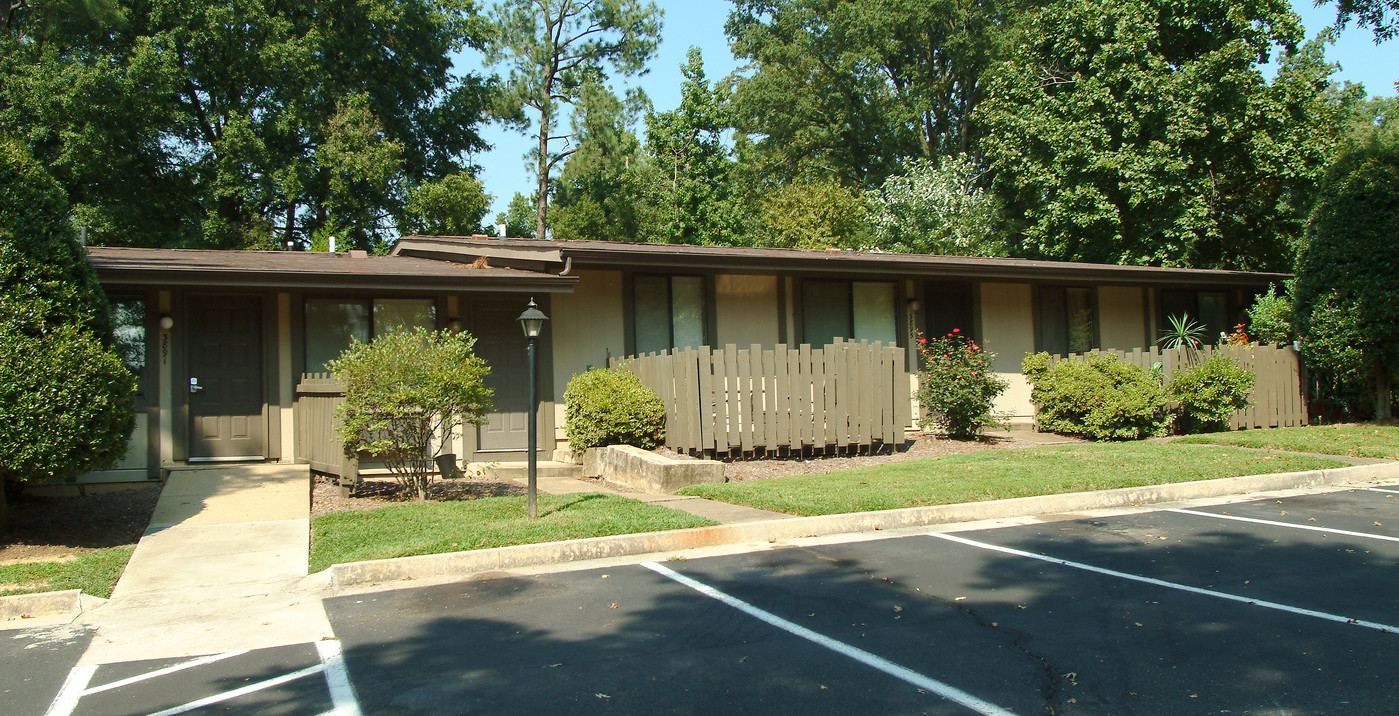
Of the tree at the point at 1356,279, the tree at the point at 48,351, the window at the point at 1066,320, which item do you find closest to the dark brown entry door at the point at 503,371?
the tree at the point at 48,351

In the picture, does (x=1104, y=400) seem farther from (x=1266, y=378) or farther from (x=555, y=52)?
(x=555, y=52)

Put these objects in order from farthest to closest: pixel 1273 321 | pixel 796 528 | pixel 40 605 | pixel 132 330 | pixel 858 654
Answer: pixel 1273 321 → pixel 132 330 → pixel 796 528 → pixel 40 605 → pixel 858 654

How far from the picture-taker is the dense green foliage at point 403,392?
9734 millimetres

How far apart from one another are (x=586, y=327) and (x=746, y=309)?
283 cm

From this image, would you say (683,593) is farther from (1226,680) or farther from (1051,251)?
(1051,251)

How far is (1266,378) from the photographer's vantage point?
16.7 meters

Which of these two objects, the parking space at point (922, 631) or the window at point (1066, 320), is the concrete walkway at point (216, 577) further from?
the window at point (1066, 320)

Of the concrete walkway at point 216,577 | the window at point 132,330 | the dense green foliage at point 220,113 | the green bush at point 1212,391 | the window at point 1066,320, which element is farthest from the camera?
the dense green foliage at point 220,113

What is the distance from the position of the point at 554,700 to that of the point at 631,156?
3220cm

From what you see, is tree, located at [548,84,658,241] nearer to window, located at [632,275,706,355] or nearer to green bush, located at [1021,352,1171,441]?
window, located at [632,275,706,355]

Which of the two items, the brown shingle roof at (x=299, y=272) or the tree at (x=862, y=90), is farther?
the tree at (x=862, y=90)

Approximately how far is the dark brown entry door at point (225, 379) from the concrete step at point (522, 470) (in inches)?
115

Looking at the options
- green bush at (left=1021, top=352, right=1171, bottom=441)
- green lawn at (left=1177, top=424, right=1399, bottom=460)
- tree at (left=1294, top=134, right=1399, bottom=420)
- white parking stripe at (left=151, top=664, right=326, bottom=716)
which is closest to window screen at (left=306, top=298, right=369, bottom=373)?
white parking stripe at (left=151, top=664, right=326, bottom=716)

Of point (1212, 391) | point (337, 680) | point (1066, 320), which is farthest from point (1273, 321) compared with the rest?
point (337, 680)
